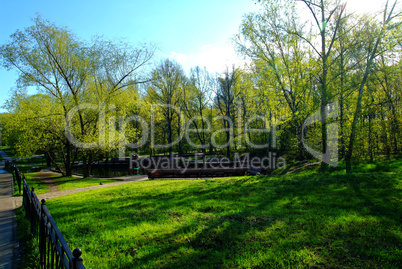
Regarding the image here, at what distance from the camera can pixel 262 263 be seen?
124 inches

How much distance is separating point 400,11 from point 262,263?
13.1 m

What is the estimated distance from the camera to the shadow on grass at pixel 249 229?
3.29 metres

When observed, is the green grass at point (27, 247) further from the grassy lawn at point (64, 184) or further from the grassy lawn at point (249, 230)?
the grassy lawn at point (64, 184)

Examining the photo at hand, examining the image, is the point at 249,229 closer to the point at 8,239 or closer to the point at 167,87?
the point at 8,239

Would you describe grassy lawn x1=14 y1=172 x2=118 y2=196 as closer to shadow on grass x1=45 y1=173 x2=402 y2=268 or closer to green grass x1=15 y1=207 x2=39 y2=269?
green grass x1=15 y1=207 x2=39 y2=269

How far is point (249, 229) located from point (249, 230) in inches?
2.4

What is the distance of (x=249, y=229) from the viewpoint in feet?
14.2

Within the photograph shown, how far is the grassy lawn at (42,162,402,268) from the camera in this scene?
329cm

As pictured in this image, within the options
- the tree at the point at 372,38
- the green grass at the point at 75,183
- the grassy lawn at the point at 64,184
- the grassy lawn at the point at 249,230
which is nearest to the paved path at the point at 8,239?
the grassy lawn at the point at 249,230

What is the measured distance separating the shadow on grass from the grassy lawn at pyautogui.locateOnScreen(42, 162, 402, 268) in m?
0.01

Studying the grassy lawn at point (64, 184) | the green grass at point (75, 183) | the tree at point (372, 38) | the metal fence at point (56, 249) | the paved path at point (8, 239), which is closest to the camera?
the metal fence at point (56, 249)

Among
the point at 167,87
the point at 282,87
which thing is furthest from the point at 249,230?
the point at 167,87

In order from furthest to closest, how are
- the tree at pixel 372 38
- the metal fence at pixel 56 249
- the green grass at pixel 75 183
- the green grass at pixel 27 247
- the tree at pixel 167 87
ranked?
the tree at pixel 167 87 → the green grass at pixel 75 183 → the tree at pixel 372 38 → the green grass at pixel 27 247 → the metal fence at pixel 56 249

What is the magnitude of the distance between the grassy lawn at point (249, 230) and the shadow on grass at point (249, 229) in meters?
0.01
